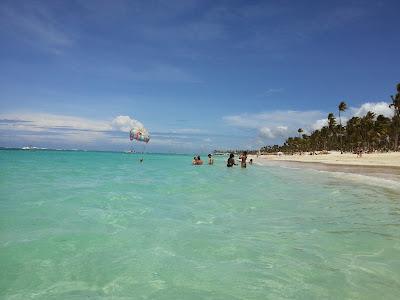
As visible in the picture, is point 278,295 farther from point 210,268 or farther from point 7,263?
point 7,263

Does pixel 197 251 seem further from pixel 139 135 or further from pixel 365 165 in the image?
pixel 365 165

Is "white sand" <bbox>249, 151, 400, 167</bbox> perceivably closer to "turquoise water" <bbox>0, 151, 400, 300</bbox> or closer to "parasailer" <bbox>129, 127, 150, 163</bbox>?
"parasailer" <bbox>129, 127, 150, 163</bbox>

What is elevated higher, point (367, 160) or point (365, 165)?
point (367, 160)

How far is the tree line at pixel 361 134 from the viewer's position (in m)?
105

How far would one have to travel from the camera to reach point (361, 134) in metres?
118

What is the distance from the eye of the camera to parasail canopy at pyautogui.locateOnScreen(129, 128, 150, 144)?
51.2 meters

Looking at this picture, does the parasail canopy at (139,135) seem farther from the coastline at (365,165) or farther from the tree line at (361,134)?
the tree line at (361,134)

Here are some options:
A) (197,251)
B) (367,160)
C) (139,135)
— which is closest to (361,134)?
(367,160)

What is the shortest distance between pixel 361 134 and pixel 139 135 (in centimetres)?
9133

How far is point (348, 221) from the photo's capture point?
11812mm

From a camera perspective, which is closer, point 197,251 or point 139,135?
point 197,251

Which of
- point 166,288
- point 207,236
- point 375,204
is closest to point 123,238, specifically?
point 207,236

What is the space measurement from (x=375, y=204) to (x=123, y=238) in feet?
37.9

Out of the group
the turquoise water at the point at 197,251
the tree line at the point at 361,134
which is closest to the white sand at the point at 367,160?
the tree line at the point at 361,134
